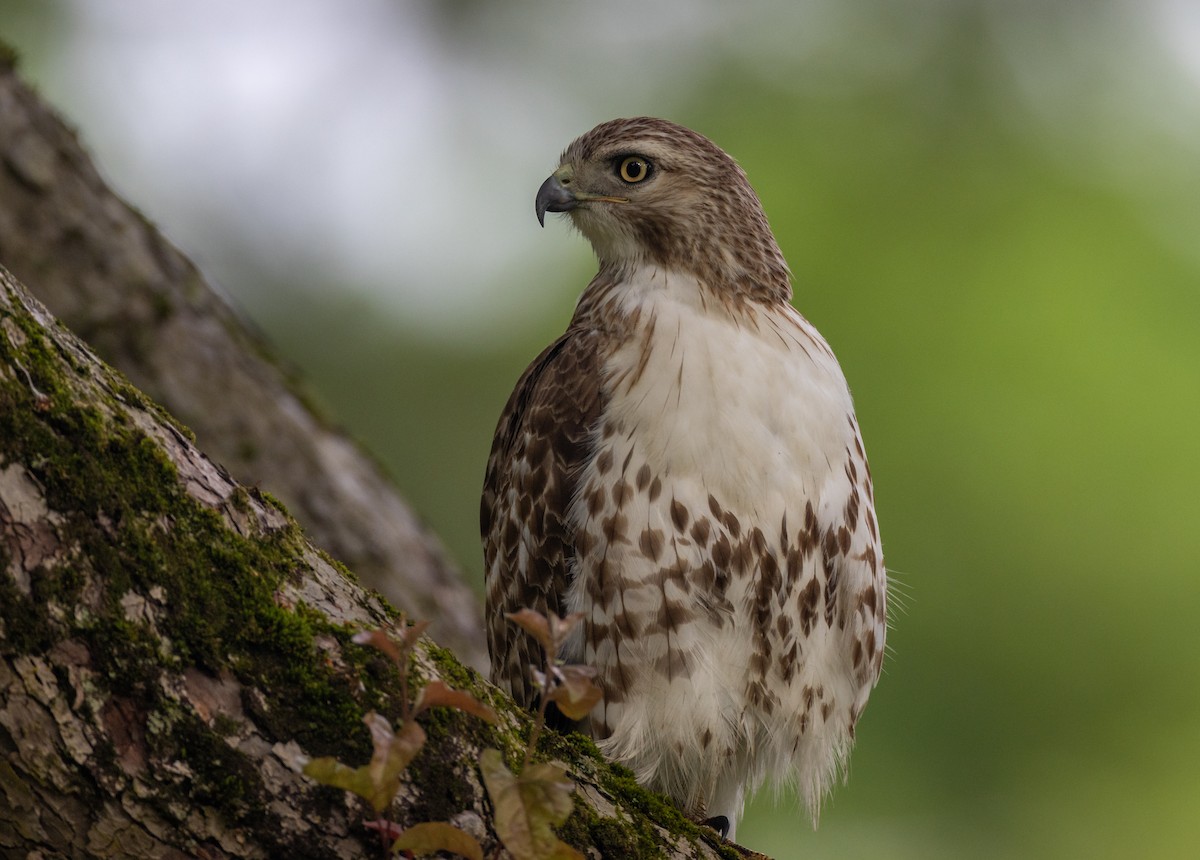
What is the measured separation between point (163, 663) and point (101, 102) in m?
10.7

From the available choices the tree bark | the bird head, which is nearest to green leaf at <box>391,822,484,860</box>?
the bird head

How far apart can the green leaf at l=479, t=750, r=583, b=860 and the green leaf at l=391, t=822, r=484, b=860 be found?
0.06m

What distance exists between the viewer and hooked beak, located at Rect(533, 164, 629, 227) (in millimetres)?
4188

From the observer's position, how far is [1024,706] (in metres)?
8.69

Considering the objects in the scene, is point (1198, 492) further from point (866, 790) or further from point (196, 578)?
point (196, 578)

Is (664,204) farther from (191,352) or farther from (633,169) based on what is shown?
(191,352)

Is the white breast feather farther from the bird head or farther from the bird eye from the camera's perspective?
the bird eye

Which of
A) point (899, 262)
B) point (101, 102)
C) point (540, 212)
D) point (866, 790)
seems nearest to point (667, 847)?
point (540, 212)

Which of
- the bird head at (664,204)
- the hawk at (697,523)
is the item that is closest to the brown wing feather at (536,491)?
the hawk at (697,523)

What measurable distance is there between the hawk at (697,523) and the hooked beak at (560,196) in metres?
0.24

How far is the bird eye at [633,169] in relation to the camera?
4.16 metres

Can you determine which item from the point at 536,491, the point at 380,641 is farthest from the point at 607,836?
the point at 536,491

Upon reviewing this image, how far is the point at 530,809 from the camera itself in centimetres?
189

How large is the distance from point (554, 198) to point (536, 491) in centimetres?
110
